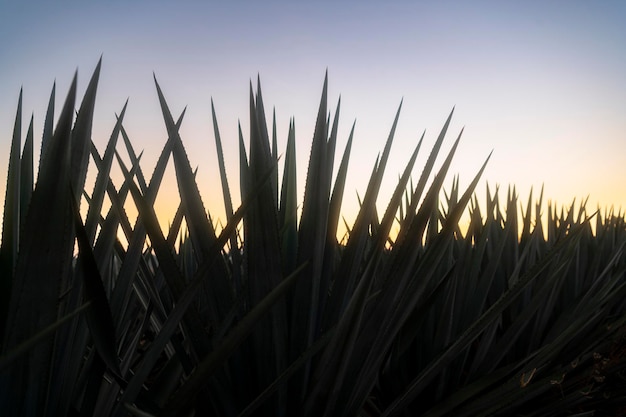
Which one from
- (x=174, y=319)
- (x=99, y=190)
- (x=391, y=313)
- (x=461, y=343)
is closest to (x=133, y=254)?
(x=99, y=190)

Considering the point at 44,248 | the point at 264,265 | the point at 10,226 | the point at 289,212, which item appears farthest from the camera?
the point at 289,212

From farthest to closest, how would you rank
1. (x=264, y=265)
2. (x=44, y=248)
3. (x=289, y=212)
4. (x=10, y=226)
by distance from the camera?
1. (x=289, y=212)
2. (x=264, y=265)
3. (x=10, y=226)
4. (x=44, y=248)

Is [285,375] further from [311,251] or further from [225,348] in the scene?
[311,251]

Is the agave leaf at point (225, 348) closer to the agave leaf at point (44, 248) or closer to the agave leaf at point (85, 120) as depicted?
the agave leaf at point (44, 248)

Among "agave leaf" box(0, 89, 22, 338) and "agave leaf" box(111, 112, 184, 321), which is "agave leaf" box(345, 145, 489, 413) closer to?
"agave leaf" box(111, 112, 184, 321)

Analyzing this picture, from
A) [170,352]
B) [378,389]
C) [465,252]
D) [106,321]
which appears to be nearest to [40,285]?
[106,321]

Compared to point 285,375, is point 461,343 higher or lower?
higher

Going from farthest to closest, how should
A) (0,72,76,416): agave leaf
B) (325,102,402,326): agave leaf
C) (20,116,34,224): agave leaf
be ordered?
(325,102,402,326): agave leaf < (20,116,34,224): agave leaf < (0,72,76,416): agave leaf

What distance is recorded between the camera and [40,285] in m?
0.57

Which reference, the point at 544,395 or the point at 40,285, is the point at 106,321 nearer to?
the point at 40,285

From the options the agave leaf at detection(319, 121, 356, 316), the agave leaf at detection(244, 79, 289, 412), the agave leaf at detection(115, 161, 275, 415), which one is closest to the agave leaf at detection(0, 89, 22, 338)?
the agave leaf at detection(115, 161, 275, 415)

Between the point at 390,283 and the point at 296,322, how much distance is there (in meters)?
0.13

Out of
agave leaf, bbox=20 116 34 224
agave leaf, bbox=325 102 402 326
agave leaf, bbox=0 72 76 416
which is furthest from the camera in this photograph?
agave leaf, bbox=325 102 402 326

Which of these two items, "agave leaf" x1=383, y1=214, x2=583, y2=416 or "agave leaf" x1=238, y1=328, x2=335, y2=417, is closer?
"agave leaf" x1=238, y1=328, x2=335, y2=417
